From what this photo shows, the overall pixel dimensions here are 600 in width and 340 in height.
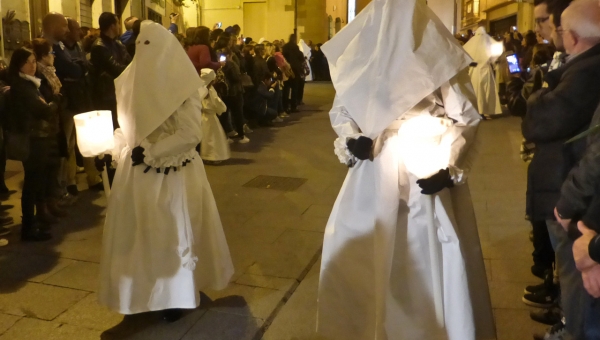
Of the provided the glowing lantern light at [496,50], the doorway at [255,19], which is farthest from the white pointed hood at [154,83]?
the doorway at [255,19]

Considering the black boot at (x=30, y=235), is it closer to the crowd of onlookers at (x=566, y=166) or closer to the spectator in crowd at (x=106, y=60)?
the spectator in crowd at (x=106, y=60)

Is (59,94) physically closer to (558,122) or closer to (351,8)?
(558,122)

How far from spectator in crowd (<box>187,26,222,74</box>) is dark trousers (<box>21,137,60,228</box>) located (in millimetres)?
3560

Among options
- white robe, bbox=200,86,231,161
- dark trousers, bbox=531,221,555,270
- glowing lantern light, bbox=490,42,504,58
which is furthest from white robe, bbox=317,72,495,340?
glowing lantern light, bbox=490,42,504,58

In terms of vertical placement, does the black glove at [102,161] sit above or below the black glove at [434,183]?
below

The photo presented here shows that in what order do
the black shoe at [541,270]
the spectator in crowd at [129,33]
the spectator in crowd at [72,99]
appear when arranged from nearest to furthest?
the black shoe at [541,270] < the spectator in crowd at [72,99] < the spectator in crowd at [129,33]

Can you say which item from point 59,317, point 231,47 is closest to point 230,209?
point 59,317

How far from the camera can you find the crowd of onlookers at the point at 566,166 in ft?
7.58

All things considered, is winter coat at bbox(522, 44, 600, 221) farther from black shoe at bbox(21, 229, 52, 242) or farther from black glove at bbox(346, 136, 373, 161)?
black shoe at bbox(21, 229, 52, 242)

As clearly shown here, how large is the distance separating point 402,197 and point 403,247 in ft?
0.83

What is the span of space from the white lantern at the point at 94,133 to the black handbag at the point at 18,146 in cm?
190

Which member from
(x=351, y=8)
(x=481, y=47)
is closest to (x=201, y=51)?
(x=481, y=47)

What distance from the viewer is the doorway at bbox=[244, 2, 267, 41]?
92.5 feet

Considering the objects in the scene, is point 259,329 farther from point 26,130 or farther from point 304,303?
point 26,130
